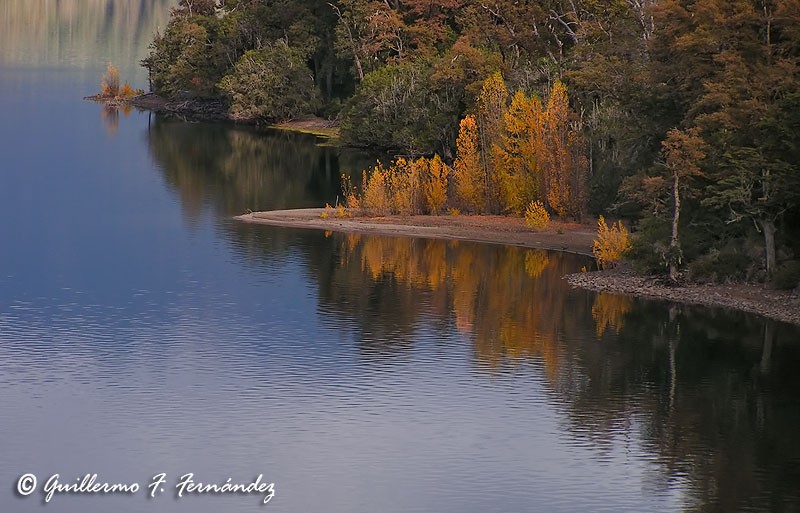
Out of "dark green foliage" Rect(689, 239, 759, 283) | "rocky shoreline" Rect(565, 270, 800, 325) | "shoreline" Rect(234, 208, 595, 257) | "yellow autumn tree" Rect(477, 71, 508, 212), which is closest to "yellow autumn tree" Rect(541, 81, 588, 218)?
"shoreline" Rect(234, 208, 595, 257)

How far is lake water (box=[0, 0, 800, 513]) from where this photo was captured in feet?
104

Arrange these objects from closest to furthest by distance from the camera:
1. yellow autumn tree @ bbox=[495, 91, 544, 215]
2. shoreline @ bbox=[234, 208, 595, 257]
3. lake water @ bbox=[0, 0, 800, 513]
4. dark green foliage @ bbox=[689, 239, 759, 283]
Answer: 1. lake water @ bbox=[0, 0, 800, 513]
2. dark green foliage @ bbox=[689, 239, 759, 283]
3. shoreline @ bbox=[234, 208, 595, 257]
4. yellow autumn tree @ bbox=[495, 91, 544, 215]

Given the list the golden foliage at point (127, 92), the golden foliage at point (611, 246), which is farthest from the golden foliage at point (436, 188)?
the golden foliage at point (127, 92)

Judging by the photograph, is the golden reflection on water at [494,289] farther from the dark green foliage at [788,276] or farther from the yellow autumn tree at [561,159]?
the dark green foliage at [788,276]

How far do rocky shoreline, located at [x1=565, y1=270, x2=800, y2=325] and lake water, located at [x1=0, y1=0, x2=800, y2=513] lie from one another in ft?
2.64

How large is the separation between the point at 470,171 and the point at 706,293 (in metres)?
19.8

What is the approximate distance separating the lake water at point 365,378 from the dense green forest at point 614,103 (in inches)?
166

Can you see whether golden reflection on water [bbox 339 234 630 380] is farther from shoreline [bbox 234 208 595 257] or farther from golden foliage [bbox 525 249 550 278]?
shoreline [bbox 234 208 595 257]

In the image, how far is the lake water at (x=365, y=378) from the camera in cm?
3169

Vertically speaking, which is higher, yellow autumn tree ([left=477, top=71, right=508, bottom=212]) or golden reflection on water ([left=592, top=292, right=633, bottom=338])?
yellow autumn tree ([left=477, top=71, right=508, bottom=212])

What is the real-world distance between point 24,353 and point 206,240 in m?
21.6

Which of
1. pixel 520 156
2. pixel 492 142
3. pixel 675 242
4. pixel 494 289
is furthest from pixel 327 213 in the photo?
pixel 675 242

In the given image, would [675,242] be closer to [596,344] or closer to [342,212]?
[596,344]

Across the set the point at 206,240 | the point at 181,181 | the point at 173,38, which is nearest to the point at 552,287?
the point at 206,240
